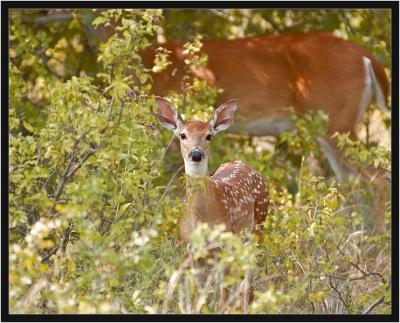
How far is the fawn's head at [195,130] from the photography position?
21.5 ft

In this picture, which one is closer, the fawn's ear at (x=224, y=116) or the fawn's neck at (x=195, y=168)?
the fawn's neck at (x=195, y=168)

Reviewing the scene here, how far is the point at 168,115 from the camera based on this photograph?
6.90m

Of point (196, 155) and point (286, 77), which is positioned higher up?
point (286, 77)

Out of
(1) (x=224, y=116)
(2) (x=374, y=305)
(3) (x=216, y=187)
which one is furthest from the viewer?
(1) (x=224, y=116)

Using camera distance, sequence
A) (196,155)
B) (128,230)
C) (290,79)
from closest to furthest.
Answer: (128,230)
(196,155)
(290,79)

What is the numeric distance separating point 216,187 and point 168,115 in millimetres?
499

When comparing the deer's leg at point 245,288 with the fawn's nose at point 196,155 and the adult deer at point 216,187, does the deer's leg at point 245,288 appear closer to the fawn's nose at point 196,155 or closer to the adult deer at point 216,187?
the adult deer at point 216,187

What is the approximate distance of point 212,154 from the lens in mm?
9289

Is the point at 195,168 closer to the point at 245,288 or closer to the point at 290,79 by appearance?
Answer: the point at 245,288

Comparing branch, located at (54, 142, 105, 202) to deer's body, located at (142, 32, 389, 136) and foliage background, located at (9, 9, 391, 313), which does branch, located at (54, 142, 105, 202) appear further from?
deer's body, located at (142, 32, 389, 136)

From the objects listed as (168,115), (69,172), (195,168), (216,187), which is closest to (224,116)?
(168,115)

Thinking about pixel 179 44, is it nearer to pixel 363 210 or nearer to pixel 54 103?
pixel 363 210

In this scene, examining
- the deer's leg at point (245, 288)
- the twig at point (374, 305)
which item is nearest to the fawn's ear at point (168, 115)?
the deer's leg at point (245, 288)

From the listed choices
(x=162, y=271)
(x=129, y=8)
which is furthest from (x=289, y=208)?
(x=129, y=8)
